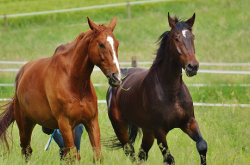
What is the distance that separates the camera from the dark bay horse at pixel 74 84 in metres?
5.08

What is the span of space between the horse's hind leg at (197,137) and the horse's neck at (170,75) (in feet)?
1.50

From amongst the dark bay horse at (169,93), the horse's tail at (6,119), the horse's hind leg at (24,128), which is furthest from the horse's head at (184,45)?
the horse's tail at (6,119)

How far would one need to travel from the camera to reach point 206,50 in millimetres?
19797

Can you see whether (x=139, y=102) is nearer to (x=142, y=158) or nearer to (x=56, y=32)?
(x=142, y=158)

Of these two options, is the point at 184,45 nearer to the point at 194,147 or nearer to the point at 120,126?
the point at 120,126

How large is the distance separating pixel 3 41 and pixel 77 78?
1889cm

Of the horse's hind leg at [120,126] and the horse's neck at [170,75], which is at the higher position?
the horse's neck at [170,75]

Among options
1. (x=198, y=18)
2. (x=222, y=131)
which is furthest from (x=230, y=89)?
(x=198, y=18)

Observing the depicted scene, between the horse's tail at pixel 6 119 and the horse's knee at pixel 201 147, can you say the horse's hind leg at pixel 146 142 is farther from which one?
the horse's tail at pixel 6 119

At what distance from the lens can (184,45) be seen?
18.5ft

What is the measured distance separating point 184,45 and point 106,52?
110cm

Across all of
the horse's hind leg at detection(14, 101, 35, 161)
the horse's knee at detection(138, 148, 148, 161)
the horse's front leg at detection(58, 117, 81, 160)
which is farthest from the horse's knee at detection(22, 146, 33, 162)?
the horse's knee at detection(138, 148, 148, 161)

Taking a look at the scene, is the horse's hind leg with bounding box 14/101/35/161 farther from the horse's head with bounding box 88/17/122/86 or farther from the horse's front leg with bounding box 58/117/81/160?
the horse's head with bounding box 88/17/122/86

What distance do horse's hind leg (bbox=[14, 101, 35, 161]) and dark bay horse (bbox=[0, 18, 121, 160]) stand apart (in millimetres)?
549
